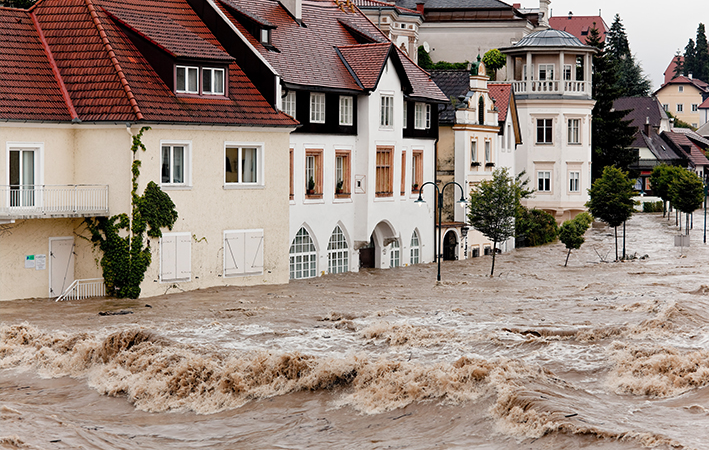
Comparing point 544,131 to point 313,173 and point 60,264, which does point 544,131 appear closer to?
point 313,173

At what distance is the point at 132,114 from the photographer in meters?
33.3

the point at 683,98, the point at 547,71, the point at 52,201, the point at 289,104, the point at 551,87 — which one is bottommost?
the point at 52,201

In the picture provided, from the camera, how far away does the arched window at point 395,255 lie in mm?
47406

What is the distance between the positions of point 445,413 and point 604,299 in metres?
15.8

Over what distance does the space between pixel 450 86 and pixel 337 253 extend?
14.1 meters

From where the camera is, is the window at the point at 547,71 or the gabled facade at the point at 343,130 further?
the window at the point at 547,71

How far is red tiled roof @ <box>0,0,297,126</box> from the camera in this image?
111 ft

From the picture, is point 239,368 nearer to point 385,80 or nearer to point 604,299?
point 604,299

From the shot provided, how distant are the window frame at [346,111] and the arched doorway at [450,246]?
10.6 metres

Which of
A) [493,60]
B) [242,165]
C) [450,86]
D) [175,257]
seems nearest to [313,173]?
[242,165]

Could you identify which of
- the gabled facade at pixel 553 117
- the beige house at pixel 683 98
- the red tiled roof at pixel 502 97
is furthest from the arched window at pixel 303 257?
the beige house at pixel 683 98

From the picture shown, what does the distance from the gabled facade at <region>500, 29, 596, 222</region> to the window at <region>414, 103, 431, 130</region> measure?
1752 cm

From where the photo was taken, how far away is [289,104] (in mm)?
40969

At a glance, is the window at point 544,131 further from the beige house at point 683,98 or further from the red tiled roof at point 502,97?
the beige house at point 683,98
